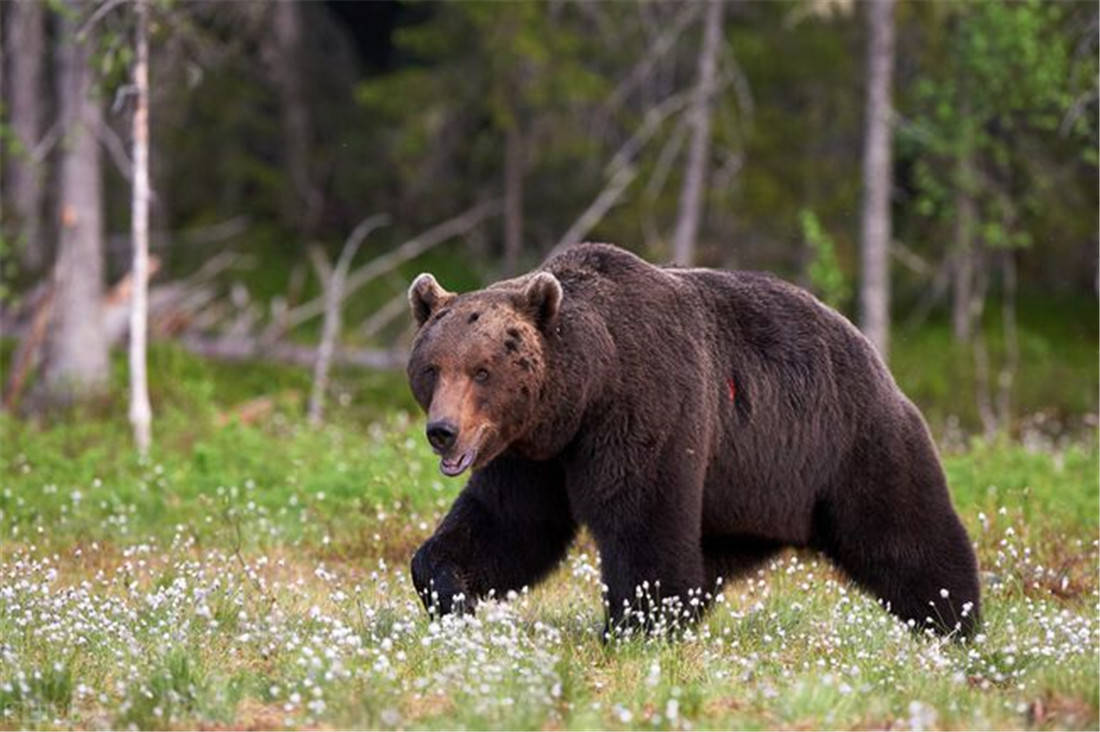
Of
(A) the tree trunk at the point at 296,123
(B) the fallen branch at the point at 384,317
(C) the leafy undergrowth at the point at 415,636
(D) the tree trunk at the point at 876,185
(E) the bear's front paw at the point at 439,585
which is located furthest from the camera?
(A) the tree trunk at the point at 296,123

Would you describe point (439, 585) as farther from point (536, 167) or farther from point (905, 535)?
point (536, 167)

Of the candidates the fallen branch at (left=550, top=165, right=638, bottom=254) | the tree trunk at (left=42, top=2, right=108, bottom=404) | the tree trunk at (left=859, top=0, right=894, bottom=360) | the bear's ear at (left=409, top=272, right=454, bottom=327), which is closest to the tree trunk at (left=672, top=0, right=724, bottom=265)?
the fallen branch at (left=550, top=165, right=638, bottom=254)

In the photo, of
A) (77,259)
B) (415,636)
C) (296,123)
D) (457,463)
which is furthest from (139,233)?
(296,123)

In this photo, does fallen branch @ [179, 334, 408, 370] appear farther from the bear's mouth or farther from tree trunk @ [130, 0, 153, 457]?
the bear's mouth

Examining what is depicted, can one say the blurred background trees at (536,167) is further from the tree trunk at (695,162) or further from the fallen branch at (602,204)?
the fallen branch at (602,204)

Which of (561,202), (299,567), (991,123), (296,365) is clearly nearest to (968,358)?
(991,123)

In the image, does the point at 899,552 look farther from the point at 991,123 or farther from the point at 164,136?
the point at 164,136

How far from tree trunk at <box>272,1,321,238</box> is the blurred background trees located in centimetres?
7

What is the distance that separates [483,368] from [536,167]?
21.8m

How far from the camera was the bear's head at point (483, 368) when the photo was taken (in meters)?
7.04

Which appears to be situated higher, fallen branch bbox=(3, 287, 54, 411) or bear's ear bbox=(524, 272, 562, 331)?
bear's ear bbox=(524, 272, 562, 331)

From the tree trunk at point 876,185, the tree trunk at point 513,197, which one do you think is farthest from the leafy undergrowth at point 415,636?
the tree trunk at point 513,197

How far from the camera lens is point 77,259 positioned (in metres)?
19.3

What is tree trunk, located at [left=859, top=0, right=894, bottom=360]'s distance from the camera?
68.0ft
